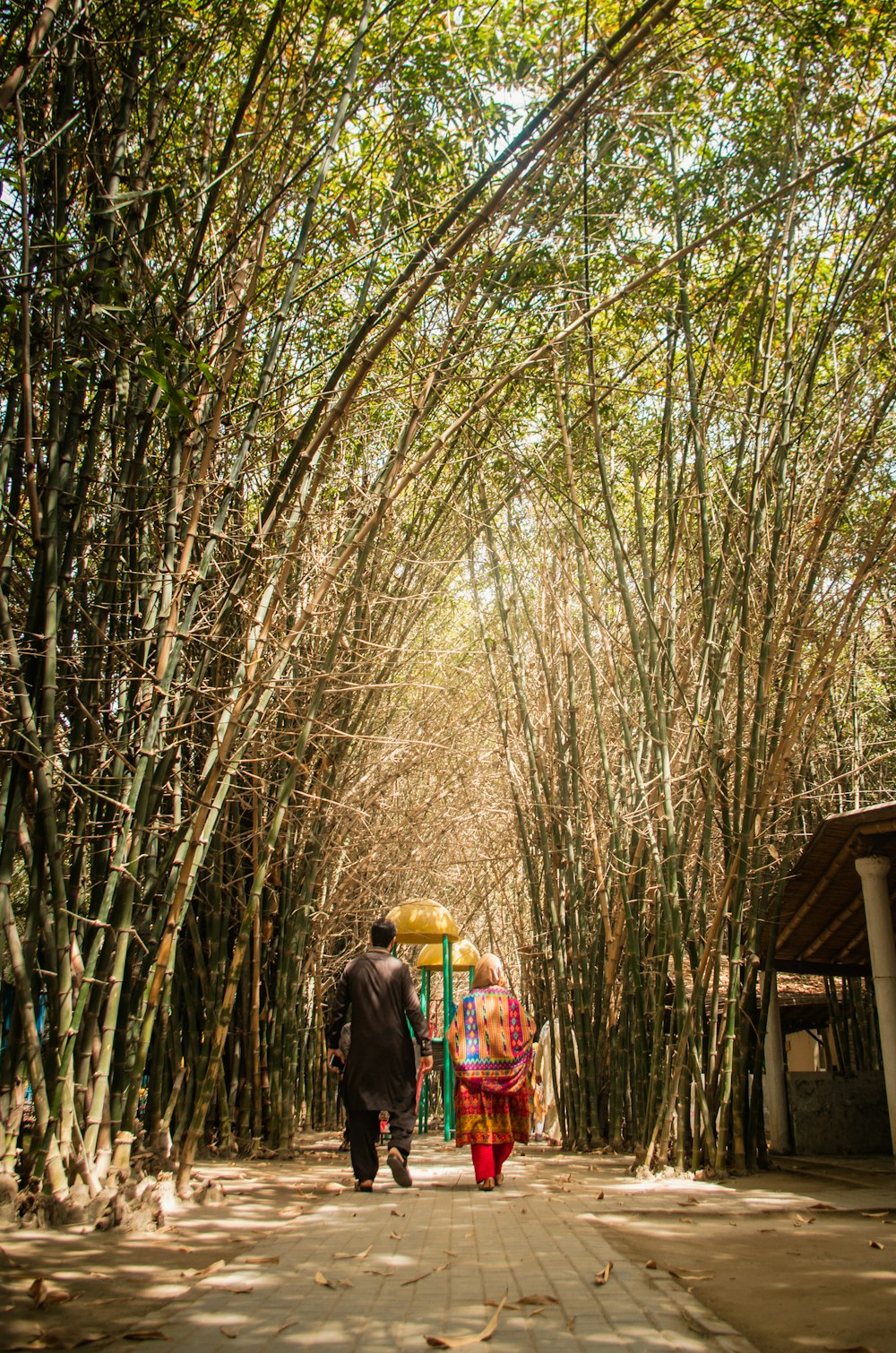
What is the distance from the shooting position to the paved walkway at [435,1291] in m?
1.95

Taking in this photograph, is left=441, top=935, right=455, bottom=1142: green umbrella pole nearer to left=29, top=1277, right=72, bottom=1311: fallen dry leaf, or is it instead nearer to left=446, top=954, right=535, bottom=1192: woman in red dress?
left=446, top=954, right=535, bottom=1192: woman in red dress

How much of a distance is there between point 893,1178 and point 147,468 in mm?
4620

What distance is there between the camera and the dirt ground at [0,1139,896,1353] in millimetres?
2049

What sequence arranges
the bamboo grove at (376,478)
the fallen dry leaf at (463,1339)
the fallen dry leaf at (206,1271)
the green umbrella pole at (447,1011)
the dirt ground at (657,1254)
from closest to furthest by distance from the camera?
the fallen dry leaf at (463,1339), the dirt ground at (657,1254), the fallen dry leaf at (206,1271), the bamboo grove at (376,478), the green umbrella pole at (447,1011)

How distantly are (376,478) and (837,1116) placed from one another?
4923 mm

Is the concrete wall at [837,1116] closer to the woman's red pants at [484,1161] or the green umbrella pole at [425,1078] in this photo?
the woman's red pants at [484,1161]

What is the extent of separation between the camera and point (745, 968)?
5008 mm

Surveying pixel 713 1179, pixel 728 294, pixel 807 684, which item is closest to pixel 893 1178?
pixel 713 1179

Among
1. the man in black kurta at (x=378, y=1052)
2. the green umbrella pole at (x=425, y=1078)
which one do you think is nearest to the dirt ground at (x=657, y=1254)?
the man in black kurta at (x=378, y=1052)

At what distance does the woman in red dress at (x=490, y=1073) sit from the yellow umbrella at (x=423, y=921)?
7.70ft

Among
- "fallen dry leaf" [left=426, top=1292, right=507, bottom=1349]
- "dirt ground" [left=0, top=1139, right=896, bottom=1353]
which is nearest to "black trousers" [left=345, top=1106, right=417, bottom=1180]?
"dirt ground" [left=0, top=1139, right=896, bottom=1353]

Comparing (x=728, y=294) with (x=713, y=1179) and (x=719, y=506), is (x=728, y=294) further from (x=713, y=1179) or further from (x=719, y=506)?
(x=713, y=1179)

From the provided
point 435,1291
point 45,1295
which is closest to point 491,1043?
point 435,1291

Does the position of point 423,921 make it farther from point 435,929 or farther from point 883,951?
point 883,951
